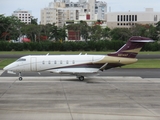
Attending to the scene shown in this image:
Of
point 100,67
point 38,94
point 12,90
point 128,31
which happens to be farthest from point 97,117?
point 128,31

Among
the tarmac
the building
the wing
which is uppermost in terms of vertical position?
the building

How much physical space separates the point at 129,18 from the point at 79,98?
563 ft

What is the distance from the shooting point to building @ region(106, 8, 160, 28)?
615 feet

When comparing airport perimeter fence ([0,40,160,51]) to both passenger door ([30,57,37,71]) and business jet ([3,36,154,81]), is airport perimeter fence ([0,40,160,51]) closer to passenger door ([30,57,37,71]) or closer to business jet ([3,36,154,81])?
business jet ([3,36,154,81])

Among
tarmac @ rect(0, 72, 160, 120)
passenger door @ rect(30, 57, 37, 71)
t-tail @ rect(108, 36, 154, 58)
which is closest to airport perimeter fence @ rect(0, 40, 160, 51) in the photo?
tarmac @ rect(0, 72, 160, 120)

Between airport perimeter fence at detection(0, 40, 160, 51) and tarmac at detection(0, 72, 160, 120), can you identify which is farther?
airport perimeter fence at detection(0, 40, 160, 51)

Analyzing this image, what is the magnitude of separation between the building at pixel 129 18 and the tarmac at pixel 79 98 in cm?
15459

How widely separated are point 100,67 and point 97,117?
51.2 ft

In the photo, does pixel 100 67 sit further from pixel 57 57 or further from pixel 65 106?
pixel 65 106

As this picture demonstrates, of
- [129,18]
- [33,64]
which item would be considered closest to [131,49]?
[33,64]

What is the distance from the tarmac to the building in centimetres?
15459

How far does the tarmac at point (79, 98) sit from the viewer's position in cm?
1912

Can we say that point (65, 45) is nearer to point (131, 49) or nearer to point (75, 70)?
point (131, 49)

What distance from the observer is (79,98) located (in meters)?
24.1
